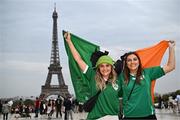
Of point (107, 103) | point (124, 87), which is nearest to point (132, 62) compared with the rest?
point (124, 87)

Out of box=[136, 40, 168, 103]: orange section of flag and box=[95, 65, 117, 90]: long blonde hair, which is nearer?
box=[95, 65, 117, 90]: long blonde hair

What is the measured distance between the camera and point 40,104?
75.9ft

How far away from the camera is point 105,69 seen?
4.91 metres

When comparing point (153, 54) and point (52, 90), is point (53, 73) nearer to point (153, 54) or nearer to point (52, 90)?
point (52, 90)

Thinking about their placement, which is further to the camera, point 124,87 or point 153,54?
point 153,54

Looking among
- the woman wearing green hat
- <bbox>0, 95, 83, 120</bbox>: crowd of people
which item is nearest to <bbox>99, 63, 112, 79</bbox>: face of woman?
the woman wearing green hat

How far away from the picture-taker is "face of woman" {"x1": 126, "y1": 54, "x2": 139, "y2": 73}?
16.8 feet

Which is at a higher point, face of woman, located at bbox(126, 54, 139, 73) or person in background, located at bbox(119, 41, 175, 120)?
face of woman, located at bbox(126, 54, 139, 73)

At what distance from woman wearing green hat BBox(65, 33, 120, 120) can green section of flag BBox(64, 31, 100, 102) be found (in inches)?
19.4

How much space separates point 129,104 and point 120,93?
173 millimetres

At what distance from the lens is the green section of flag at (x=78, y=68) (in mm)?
5660

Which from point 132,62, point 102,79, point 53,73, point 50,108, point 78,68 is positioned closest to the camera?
point 102,79

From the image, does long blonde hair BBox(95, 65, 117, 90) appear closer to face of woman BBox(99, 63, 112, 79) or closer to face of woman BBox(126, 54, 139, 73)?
face of woman BBox(99, 63, 112, 79)

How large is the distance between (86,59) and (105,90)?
1.41 metres
